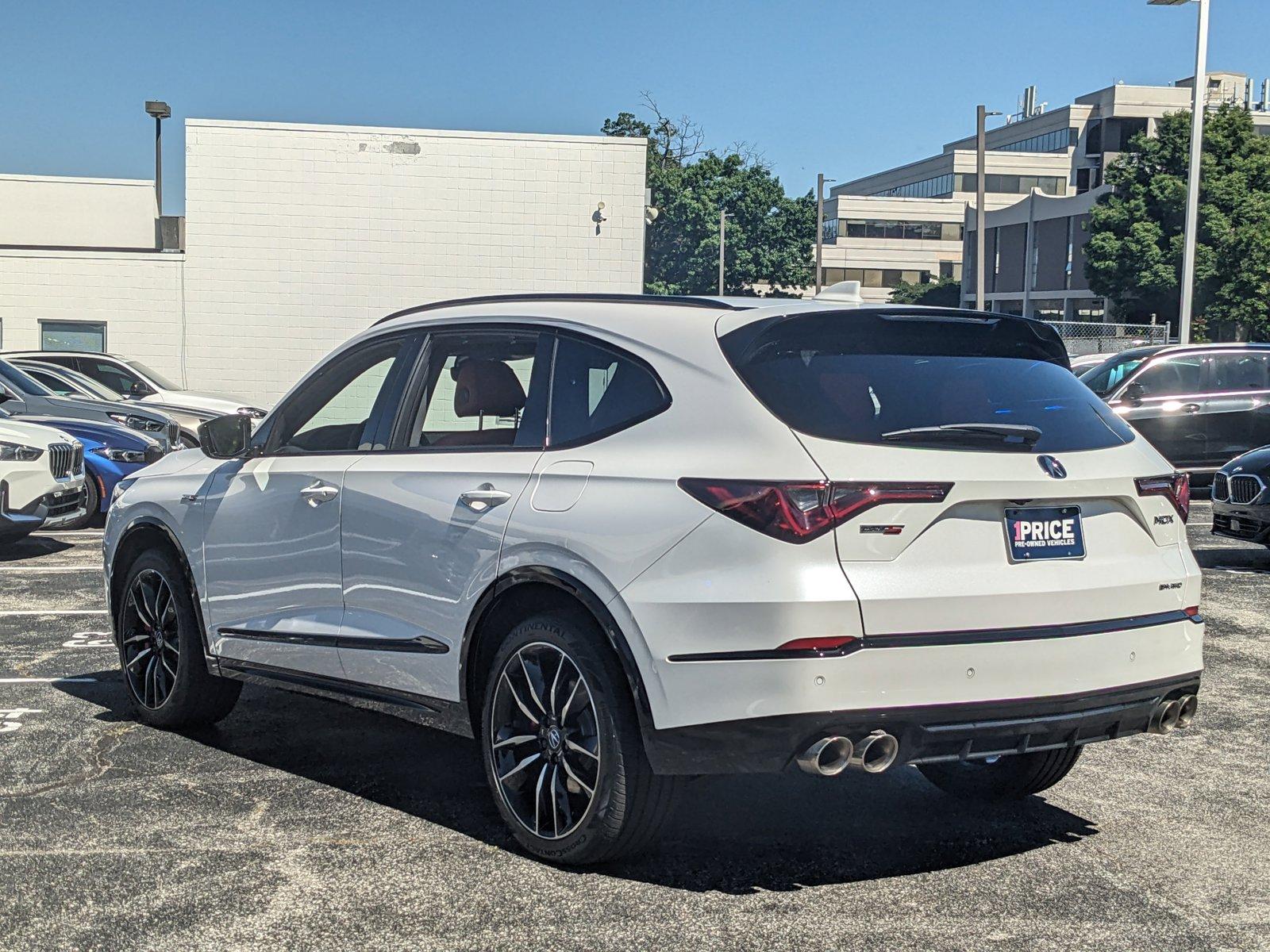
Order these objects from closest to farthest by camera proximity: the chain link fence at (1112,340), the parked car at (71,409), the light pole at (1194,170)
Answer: the parked car at (71,409)
the light pole at (1194,170)
the chain link fence at (1112,340)

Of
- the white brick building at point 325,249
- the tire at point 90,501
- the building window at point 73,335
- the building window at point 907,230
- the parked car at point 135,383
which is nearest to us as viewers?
the tire at point 90,501

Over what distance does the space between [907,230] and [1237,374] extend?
96726 mm

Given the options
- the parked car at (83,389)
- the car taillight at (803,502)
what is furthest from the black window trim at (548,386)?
the parked car at (83,389)

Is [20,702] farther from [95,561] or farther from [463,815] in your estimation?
[95,561]

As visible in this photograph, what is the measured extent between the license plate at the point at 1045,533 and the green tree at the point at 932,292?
94.9m

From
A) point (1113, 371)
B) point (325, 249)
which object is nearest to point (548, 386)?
point (1113, 371)

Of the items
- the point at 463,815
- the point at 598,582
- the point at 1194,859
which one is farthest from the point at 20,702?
the point at 1194,859

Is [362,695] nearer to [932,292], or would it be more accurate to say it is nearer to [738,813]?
[738,813]

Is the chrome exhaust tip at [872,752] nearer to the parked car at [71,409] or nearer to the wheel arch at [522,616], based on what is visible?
the wheel arch at [522,616]

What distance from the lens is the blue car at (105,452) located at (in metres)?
14.4

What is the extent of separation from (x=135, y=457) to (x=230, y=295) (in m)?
13.6

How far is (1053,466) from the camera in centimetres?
438

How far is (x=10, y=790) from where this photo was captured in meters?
5.46

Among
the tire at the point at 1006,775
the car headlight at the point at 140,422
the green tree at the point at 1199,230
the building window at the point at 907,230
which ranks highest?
the building window at the point at 907,230
